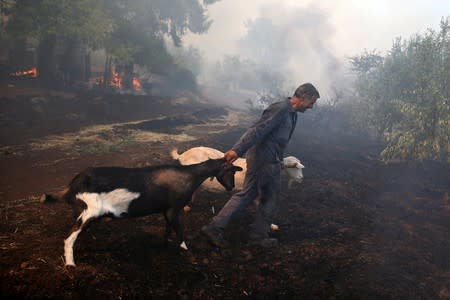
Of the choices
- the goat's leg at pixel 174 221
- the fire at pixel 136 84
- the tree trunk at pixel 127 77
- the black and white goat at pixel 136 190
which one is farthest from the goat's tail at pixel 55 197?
the fire at pixel 136 84

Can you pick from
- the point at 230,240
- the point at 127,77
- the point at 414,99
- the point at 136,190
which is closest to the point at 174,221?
the point at 136,190

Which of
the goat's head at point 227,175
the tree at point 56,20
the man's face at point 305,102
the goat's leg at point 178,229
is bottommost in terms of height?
the goat's leg at point 178,229

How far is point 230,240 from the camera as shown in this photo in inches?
237

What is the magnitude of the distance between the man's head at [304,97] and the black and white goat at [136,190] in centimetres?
152

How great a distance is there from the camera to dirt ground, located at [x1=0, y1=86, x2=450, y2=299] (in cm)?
448

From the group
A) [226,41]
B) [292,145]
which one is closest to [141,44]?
[292,145]

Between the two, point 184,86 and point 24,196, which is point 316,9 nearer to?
point 184,86

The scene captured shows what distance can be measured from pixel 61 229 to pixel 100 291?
1.88m

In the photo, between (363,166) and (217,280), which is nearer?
(217,280)

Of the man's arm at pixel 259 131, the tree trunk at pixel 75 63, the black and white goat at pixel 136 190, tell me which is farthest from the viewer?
the tree trunk at pixel 75 63

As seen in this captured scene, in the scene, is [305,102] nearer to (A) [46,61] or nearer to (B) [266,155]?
(B) [266,155]

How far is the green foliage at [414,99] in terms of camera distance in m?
14.1

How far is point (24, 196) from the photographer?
754cm

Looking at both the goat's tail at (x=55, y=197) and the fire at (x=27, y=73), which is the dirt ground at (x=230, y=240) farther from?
the fire at (x=27, y=73)
